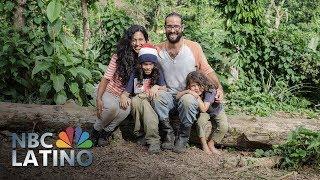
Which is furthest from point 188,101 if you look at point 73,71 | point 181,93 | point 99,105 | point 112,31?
point 112,31

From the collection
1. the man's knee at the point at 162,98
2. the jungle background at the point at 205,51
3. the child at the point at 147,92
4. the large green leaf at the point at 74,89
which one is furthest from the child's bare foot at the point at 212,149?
the large green leaf at the point at 74,89

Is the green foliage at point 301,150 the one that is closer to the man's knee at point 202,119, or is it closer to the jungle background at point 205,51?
the jungle background at point 205,51

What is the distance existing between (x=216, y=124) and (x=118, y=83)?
1.23 metres

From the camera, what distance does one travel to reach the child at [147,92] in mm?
4652

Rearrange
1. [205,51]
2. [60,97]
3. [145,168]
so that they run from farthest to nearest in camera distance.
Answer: [205,51]
[60,97]
[145,168]

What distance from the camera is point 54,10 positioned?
5027mm

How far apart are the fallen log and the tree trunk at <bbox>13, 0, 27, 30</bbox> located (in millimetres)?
1798

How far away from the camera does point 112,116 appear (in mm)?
4770

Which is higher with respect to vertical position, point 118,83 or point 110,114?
point 118,83

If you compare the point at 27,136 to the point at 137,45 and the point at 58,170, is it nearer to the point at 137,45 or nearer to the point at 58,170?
the point at 58,170

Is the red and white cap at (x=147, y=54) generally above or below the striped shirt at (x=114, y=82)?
above

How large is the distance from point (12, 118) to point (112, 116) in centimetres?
120

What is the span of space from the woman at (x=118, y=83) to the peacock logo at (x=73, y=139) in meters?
0.14

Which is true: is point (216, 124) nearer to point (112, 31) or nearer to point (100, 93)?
point (100, 93)
